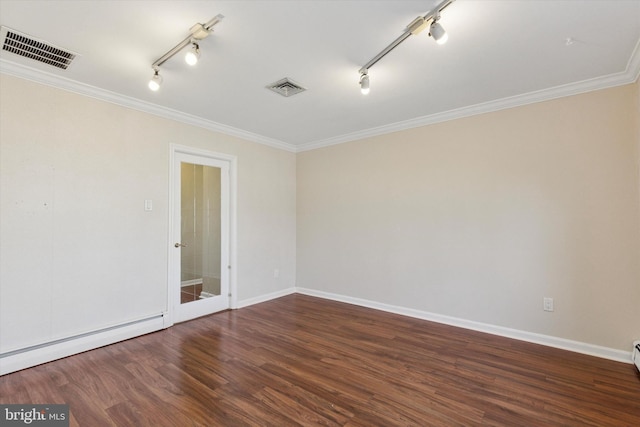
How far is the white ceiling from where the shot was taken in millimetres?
1860

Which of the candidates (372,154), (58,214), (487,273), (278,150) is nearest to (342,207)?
(372,154)

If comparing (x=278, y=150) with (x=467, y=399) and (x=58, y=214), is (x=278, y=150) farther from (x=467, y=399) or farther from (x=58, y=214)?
(x=467, y=399)

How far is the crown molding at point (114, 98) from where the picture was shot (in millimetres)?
2543

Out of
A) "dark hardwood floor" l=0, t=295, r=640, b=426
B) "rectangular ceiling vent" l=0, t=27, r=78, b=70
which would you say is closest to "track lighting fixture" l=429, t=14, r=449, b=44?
"dark hardwood floor" l=0, t=295, r=640, b=426

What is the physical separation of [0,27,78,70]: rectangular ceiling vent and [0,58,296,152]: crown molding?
0.85ft

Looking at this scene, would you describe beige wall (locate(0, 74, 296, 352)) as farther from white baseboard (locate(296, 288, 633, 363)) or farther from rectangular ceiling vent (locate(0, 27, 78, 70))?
white baseboard (locate(296, 288, 633, 363))

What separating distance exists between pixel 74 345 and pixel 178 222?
1575mm

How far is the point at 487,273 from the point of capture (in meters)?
3.38

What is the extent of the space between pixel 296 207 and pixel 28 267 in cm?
356

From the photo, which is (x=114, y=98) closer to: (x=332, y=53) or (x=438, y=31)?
(x=332, y=53)

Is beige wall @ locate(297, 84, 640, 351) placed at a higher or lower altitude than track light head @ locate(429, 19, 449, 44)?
lower

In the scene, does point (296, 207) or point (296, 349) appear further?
point (296, 207)

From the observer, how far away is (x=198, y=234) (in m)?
4.04

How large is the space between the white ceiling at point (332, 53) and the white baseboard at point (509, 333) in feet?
8.23
